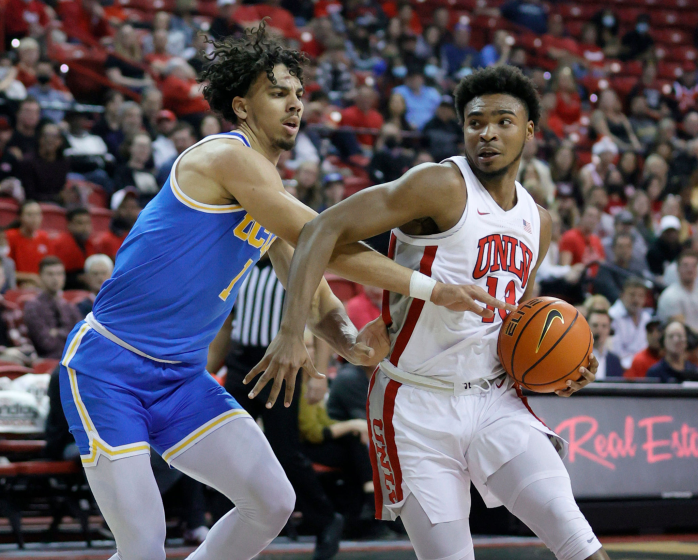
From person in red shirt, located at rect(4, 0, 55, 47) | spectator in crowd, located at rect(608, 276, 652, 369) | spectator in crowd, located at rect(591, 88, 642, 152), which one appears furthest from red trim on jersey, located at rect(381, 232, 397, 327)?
spectator in crowd, located at rect(591, 88, 642, 152)

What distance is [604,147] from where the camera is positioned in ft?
45.2

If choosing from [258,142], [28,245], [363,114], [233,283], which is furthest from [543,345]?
[363,114]

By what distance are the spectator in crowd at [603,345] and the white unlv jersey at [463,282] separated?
4607 mm

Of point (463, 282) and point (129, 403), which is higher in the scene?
point (463, 282)

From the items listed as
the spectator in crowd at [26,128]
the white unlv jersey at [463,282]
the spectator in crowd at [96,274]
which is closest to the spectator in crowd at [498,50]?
the spectator in crowd at [26,128]

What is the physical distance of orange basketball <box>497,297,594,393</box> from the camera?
9.80 feet

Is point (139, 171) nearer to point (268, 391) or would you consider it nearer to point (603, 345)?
point (268, 391)

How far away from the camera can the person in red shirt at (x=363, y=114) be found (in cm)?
1233

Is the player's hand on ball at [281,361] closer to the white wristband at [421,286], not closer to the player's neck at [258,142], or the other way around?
the white wristband at [421,286]

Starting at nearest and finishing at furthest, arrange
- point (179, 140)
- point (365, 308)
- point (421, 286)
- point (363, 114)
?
point (421, 286)
point (365, 308)
point (179, 140)
point (363, 114)

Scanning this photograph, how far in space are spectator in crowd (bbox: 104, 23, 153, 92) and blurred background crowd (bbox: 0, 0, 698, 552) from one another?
0.9 inches

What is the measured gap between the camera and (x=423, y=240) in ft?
10.2

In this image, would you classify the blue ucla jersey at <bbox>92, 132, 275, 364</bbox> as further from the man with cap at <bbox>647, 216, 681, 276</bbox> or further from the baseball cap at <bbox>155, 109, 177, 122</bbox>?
the man with cap at <bbox>647, 216, 681, 276</bbox>

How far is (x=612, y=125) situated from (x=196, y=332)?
1270cm
